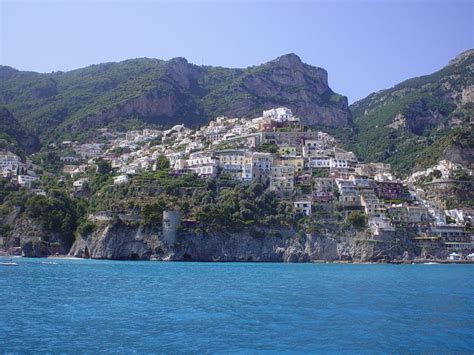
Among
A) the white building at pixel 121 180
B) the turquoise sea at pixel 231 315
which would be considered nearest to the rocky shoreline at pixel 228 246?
the white building at pixel 121 180

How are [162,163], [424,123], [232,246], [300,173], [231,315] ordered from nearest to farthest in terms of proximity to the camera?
[231,315]
[232,246]
[300,173]
[162,163]
[424,123]

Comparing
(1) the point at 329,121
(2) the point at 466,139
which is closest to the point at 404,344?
(2) the point at 466,139

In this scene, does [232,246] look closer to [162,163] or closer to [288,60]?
[162,163]

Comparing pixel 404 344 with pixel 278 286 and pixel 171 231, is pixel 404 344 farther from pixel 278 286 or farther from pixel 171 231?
pixel 171 231

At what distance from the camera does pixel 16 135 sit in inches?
4692

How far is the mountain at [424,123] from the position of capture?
10988 centimetres

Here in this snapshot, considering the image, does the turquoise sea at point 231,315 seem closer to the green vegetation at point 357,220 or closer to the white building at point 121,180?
the green vegetation at point 357,220

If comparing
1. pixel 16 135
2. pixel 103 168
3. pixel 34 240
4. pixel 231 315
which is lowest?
pixel 231 315

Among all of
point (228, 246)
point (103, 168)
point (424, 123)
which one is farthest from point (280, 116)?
point (424, 123)

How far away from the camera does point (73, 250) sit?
235 ft

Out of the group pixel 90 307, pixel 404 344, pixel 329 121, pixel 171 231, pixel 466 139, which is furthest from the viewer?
pixel 329 121

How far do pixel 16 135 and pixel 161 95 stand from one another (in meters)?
40.1

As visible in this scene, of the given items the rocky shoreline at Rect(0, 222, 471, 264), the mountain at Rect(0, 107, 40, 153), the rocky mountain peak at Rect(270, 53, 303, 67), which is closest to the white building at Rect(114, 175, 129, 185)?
the rocky shoreline at Rect(0, 222, 471, 264)

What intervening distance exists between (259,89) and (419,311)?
137607 millimetres
